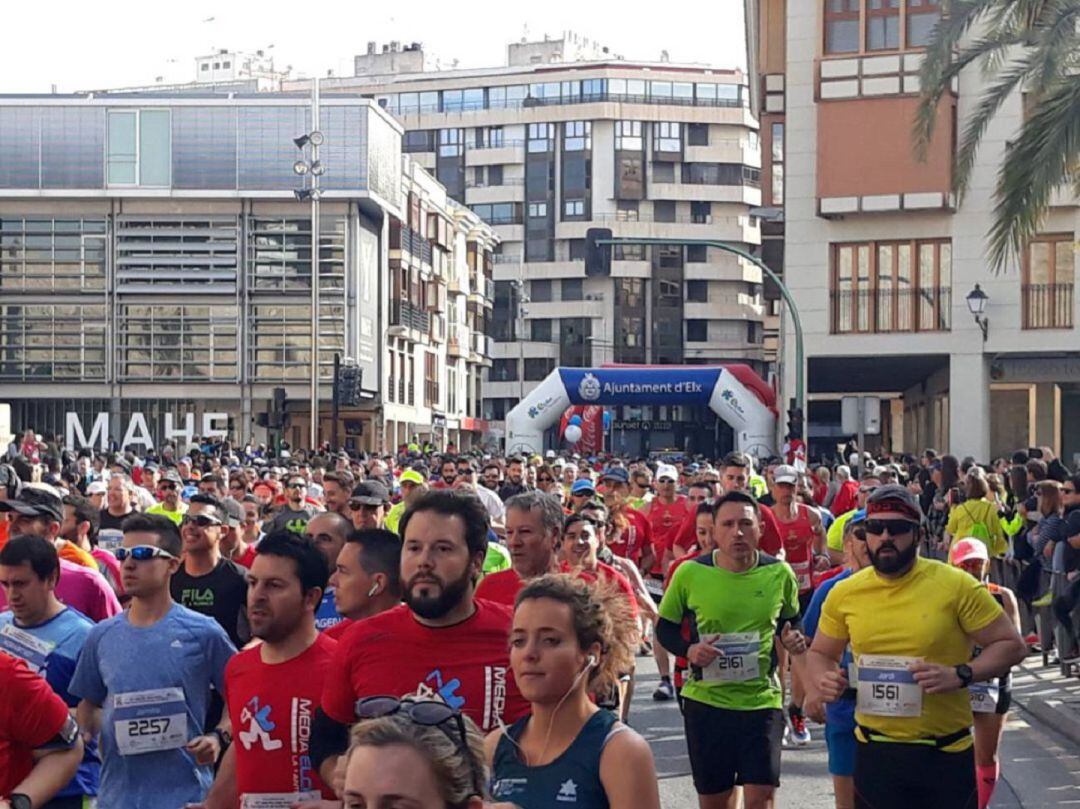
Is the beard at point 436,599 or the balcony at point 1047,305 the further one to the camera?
the balcony at point 1047,305

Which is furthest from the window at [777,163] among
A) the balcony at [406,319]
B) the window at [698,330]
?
the window at [698,330]

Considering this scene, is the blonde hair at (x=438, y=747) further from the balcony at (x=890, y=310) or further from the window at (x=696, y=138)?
the window at (x=696, y=138)

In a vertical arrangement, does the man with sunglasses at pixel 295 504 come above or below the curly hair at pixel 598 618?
below

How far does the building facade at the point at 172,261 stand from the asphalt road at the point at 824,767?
48.3 m

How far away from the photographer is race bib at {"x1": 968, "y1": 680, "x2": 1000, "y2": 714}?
9.24 meters

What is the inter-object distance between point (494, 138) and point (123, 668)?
9325cm

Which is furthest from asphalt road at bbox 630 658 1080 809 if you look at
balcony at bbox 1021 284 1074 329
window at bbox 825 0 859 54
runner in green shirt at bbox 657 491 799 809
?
window at bbox 825 0 859 54

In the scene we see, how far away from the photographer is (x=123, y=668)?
649 centimetres

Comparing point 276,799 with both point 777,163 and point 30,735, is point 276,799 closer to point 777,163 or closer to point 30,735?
point 30,735

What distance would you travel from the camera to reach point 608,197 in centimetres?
9675

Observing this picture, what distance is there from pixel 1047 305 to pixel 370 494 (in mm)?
30238

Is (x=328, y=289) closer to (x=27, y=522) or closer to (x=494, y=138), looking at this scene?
(x=494, y=138)

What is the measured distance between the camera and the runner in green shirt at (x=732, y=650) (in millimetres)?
8414

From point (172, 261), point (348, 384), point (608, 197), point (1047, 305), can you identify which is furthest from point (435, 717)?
point (608, 197)
